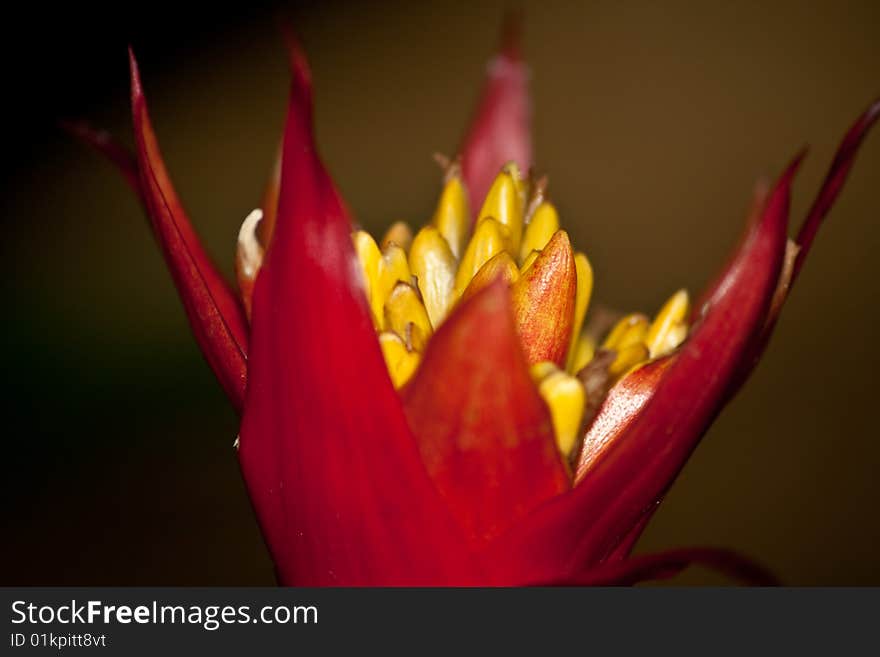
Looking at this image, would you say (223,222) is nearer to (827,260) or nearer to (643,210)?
(643,210)

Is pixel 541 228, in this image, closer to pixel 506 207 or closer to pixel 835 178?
pixel 506 207

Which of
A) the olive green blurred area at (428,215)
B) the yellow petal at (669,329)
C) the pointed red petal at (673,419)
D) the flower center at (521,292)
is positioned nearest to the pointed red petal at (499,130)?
the flower center at (521,292)

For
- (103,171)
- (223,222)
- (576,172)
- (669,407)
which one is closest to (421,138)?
(576,172)

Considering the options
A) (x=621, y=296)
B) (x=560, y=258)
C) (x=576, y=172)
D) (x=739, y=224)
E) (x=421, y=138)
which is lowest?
(x=560, y=258)

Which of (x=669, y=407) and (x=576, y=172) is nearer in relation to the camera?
(x=669, y=407)

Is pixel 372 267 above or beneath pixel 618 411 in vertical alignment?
above

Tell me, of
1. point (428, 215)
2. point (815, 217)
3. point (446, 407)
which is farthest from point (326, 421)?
point (428, 215)
